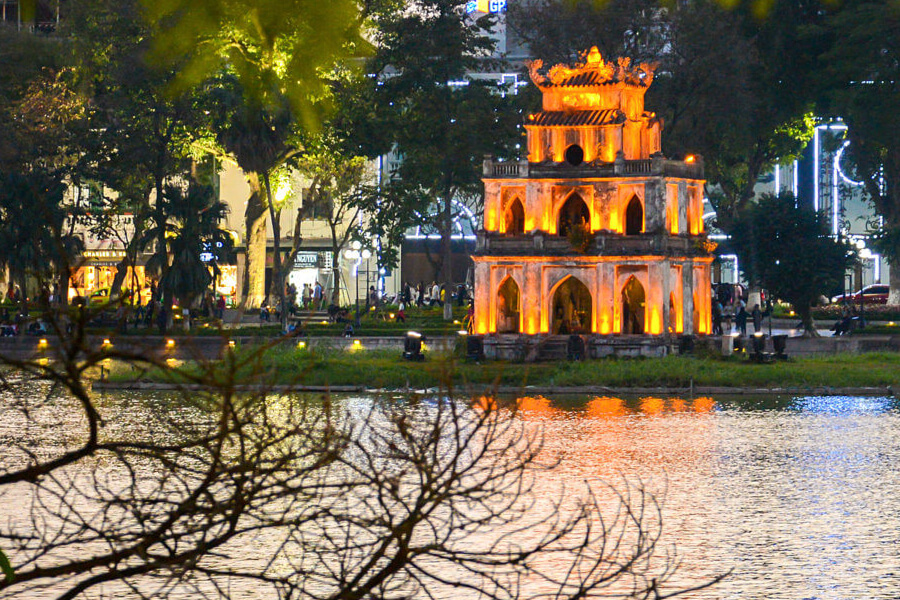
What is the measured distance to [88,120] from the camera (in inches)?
2822

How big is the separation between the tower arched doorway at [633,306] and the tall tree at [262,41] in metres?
45.2

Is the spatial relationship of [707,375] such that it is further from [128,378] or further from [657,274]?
[128,378]

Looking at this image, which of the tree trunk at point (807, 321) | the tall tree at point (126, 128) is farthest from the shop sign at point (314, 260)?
the tree trunk at point (807, 321)

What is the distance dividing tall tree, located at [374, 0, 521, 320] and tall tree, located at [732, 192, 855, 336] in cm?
1421

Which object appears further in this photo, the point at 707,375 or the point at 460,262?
the point at 460,262

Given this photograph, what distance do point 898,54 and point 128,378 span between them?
3739cm

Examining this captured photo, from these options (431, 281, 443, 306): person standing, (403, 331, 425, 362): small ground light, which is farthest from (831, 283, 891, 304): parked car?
(403, 331, 425, 362): small ground light

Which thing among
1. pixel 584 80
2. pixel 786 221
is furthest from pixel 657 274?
pixel 786 221

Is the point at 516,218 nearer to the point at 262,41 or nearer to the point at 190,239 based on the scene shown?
the point at 190,239

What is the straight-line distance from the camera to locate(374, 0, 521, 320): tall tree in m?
68.3

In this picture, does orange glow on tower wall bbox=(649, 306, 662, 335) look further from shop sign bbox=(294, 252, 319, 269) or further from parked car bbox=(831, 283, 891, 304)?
shop sign bbox=(294, 252, 319, 269)

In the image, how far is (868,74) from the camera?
63.8 m

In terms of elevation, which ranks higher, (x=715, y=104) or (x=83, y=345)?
(x=715, y=104)

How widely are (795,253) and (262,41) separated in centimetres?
5592
